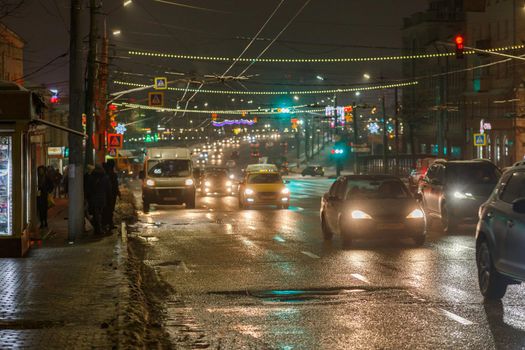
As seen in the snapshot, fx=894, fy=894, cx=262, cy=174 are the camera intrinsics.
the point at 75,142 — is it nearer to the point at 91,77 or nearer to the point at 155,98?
the point at 91,77

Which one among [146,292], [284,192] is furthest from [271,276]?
[284,192]

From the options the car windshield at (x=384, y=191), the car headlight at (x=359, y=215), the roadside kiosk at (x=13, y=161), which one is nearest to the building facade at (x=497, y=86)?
the car windshield at (x=384, y=191)


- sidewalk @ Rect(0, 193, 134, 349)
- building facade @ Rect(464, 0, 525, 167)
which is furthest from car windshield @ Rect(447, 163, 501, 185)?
building facade @ Rect(464, 0, 525, 167)

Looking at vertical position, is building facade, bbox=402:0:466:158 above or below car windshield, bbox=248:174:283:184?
above

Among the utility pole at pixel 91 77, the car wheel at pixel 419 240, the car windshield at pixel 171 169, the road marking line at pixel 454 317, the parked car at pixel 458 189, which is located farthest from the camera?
the car windshield at pixel 171 169

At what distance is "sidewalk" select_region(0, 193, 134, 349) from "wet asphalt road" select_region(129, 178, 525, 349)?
0.85 metres

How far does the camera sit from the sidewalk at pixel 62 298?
8.38m

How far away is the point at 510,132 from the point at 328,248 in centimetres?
5754

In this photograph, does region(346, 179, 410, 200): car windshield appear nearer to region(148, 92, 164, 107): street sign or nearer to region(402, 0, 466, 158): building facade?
region(148, 92, 164, 107): street sign

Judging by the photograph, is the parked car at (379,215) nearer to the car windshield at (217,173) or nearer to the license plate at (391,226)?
the license plate at (391,226)

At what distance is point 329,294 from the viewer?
12.0 meters

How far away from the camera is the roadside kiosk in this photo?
618 inches

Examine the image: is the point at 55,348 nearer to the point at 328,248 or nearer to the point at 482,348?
the point at 482,348

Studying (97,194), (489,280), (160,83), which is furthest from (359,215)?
(160,83)
